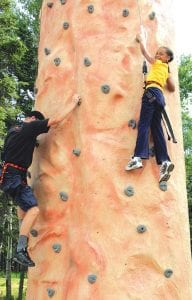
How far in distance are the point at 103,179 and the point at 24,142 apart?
103 cm

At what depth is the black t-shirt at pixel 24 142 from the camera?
534cm

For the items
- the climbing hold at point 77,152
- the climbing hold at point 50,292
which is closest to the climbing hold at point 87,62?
the climbing hold at point 77,152

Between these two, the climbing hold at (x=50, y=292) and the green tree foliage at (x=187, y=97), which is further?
the green tree foliage at (x=187, y=97)

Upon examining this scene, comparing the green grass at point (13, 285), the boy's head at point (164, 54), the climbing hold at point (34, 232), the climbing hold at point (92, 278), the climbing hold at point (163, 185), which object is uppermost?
the boy's head at point (164, 54)

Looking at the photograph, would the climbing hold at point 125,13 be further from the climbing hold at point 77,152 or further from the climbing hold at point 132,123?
the climbing hold at point 77,152

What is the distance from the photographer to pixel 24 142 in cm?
537

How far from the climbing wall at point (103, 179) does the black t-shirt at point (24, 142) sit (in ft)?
0.95

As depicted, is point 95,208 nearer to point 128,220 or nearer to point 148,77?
point 128,220

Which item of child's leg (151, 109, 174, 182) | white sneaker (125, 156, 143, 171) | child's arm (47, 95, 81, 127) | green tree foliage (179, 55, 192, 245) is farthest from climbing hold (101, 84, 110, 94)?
green tree foliage (179, 55, 192, 245)

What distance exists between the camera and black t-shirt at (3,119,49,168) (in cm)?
534

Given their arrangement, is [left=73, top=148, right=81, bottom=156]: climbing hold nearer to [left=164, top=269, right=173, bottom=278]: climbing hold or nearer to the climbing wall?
the climbing wall

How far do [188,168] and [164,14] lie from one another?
1661cm

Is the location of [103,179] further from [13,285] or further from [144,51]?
[13,285]

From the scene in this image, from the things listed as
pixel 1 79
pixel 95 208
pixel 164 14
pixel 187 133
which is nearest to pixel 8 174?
pixel 95 208
